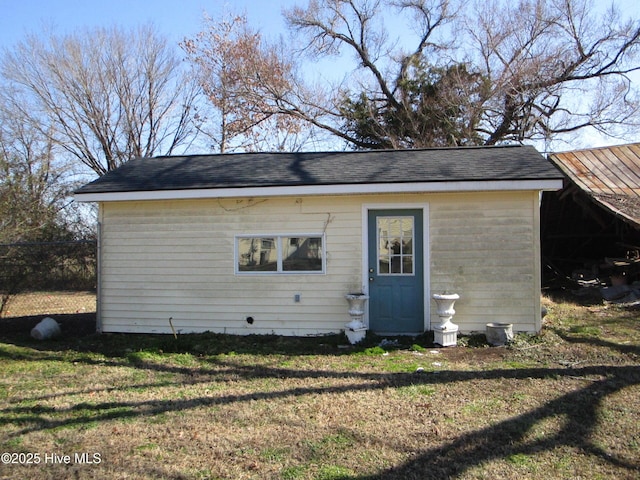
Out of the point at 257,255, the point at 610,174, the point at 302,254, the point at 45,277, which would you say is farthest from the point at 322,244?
the point at 610,174

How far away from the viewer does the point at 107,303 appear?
8.55 m

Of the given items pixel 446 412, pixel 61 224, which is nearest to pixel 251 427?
pixel 446 412

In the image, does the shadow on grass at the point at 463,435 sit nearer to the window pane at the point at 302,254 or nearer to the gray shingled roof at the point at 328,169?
the window pane at the point at 302,254

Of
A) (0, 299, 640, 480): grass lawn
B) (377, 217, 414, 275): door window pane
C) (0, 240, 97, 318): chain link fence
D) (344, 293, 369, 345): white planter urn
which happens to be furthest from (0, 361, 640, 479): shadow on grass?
(0, 240, 97, 318): chain link fence

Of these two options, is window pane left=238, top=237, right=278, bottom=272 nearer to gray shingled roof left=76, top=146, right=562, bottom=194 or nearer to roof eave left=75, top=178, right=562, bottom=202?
roof eave left=75, top=178, right=562, bottom=202

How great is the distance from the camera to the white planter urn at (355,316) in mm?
7469

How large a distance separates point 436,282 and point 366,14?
66.9ft

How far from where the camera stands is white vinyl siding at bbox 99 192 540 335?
763cm

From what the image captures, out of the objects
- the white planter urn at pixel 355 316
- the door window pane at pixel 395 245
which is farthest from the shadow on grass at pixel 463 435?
the door window pane at pixel 395 245

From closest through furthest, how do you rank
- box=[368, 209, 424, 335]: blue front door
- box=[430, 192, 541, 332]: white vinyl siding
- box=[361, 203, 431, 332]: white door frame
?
box=[430, 192, 541, 332]: white vinyl siding < box=[361, 203, 431, 332]: white door frame < box=[368, 209, 424, 335]: blue front door

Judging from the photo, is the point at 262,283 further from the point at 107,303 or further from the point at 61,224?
the point at 61,224

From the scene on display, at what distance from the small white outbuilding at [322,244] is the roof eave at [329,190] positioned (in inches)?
0.7

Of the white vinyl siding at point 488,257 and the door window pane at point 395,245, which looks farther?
the door window pane at point 395,245

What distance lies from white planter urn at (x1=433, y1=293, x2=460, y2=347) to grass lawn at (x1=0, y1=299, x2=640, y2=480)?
0.22 meters
